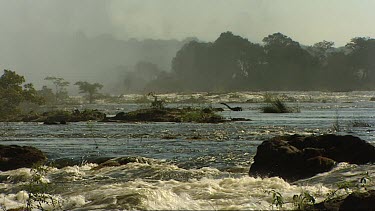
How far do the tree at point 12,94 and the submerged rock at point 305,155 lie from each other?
52.1m

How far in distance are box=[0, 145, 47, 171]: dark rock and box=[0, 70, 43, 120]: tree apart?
44.8m

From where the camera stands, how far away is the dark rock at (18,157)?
21.9 metres

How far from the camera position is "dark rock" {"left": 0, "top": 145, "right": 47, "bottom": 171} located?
21.9 m

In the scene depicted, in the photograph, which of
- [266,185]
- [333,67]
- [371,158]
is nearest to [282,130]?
[371,158]

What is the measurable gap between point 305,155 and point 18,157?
11.8 metres

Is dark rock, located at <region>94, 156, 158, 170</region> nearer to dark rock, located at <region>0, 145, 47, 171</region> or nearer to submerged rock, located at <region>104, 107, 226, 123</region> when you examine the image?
dark rock, located at <region>0, 145, 47, 171</region>

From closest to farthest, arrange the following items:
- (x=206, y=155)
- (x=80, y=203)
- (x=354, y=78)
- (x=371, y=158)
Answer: (x=80, y=203)
(x=371, y=158)
(x=206, y=155)
(x=354, y=78)

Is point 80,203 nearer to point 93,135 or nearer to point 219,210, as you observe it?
point 219,210

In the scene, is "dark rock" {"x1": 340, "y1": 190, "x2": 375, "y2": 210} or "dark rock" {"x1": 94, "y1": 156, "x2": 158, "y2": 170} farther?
"dark rock" {"x1": 94, "y1": 156, "x2": 158, "y2": 170}

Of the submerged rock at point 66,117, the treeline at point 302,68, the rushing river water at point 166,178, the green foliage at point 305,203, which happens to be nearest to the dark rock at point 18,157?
the rushing river water at point 166,178

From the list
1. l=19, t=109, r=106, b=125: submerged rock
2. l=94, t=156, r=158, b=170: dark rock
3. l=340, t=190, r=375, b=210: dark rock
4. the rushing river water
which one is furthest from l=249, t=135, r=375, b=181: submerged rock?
l=19, t=109, r=106, b=125: submerged rock

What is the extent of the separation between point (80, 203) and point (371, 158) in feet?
33.9

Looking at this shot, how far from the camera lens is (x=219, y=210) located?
12.0 meters

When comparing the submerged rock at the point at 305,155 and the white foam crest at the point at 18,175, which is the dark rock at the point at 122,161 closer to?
the white foam crest at the point at 18,175
